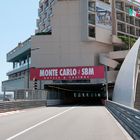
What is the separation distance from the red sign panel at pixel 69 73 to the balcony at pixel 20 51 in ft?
81.7

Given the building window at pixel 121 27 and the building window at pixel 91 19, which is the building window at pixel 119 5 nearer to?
the building window at pixel 121 27

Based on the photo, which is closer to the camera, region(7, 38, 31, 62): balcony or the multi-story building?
the multi-story building

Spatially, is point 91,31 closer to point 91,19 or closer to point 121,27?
point 91,19

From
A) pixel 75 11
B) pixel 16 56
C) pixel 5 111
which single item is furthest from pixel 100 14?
pixel 5 111

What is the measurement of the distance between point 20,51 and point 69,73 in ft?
130

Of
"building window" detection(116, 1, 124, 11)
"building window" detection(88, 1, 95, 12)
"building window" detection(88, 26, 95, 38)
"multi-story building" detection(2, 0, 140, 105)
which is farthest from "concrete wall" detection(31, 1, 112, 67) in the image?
"building window" detection(116, 1, 124, 11)

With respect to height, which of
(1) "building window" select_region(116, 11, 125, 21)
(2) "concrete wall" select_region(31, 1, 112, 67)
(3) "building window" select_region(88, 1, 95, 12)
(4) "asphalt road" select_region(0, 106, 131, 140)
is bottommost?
(4) "asphalt road" select_region(0, 106, 131, 140)

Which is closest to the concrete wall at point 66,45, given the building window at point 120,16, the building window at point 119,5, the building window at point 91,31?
the building window at point 91,31

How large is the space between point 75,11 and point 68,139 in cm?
7956

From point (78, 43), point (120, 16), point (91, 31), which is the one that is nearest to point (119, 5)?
point (120, 16)

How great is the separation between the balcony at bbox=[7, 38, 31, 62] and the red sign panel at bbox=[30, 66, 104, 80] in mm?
24899

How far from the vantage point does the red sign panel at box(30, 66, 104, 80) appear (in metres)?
77.3

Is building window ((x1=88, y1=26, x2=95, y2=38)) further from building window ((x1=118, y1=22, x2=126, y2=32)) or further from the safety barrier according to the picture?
the safety barrier

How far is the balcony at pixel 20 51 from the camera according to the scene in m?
105
